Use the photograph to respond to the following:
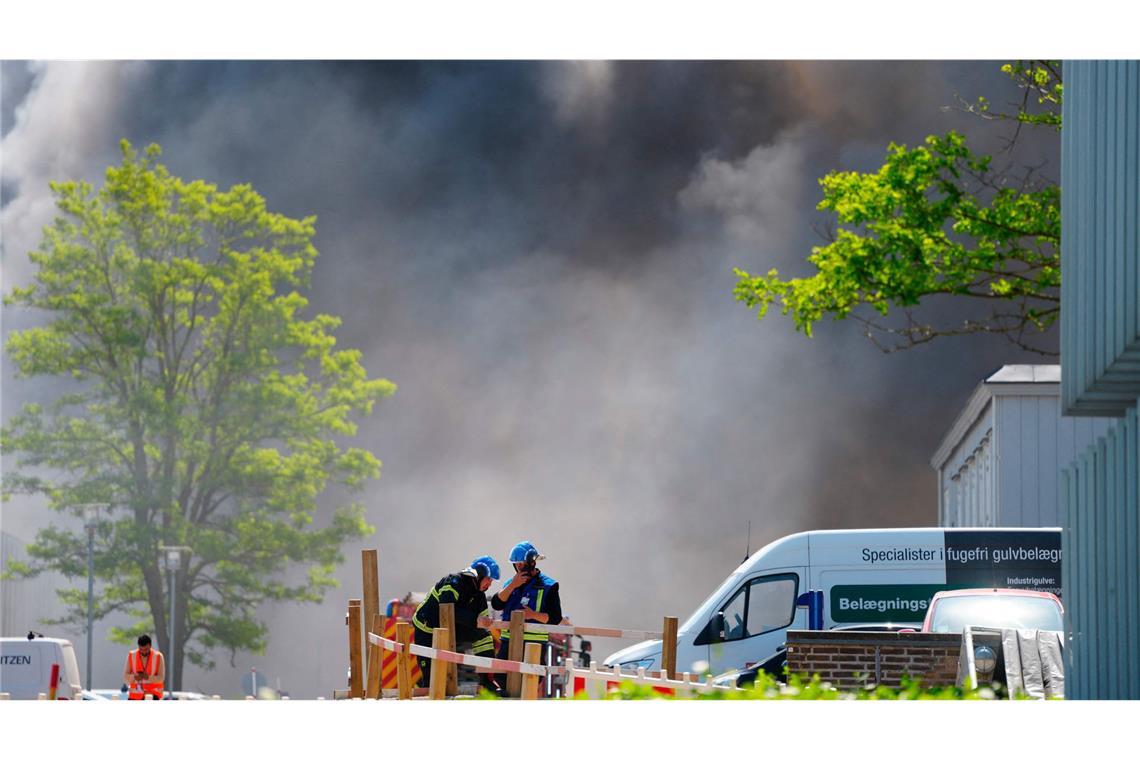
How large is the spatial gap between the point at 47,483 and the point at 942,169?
1992 centimetres

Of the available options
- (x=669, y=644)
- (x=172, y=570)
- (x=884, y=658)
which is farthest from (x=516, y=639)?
(x=172, y=570)

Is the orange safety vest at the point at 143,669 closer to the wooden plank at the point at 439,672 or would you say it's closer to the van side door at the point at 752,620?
the van side door at the point at 752,620

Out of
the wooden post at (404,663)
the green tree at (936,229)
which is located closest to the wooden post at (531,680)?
the wooden post at (404,663)

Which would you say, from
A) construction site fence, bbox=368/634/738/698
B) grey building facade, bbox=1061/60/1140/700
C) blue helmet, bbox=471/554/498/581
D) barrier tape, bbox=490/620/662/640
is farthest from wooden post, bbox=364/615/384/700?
grey building facade, bbox=1061/60/1140/700

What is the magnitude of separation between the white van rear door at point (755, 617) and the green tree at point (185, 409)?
15.7 meters

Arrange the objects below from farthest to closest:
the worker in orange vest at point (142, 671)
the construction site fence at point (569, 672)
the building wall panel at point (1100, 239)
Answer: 1. the worker in orange vest at point (142, 671)
2. the construction site fence at point (569, 672)
3. the building wall panel at point (1100, 239)

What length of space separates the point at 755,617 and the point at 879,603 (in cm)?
143

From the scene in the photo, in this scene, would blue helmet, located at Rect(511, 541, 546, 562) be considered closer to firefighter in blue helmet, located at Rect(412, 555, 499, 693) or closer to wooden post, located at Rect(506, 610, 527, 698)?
firefighter in blue helmet, located at Rect(412, 555, 499, 693)

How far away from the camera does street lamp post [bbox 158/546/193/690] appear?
3042 centimetres

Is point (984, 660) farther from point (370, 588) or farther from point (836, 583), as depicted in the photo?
point (836, 583)

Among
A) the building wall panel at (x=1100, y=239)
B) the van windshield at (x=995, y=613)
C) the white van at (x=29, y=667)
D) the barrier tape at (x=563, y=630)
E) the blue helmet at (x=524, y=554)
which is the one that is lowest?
the white van at (x=29, y=667)

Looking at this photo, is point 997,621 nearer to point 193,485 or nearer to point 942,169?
point 942,169

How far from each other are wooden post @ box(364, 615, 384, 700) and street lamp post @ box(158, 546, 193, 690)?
54.5 feet

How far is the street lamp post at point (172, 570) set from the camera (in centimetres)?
3042
